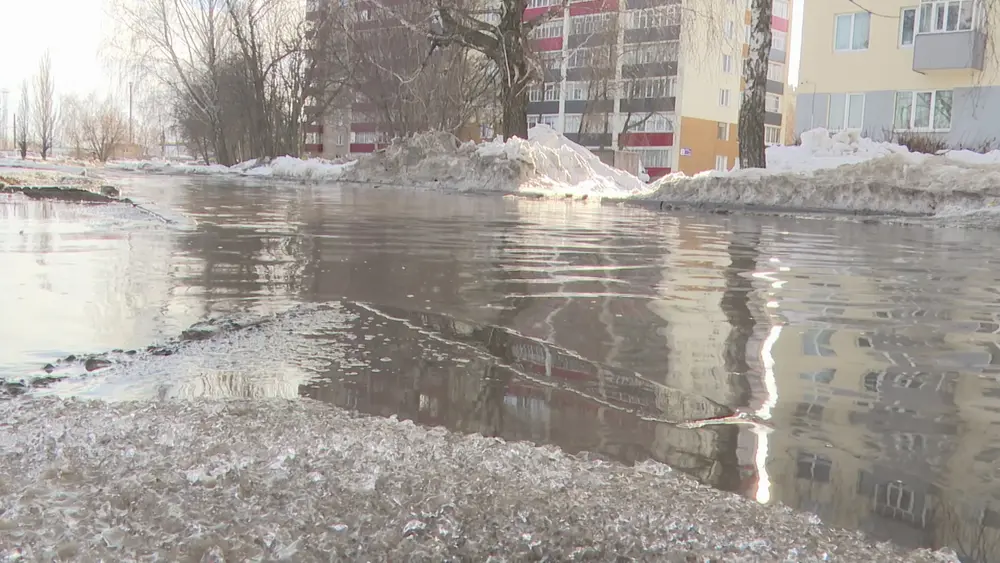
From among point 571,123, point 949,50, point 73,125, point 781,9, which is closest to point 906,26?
point 949,50

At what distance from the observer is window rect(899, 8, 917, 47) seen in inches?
1201

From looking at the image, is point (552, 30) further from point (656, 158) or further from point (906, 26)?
point (906, 26)

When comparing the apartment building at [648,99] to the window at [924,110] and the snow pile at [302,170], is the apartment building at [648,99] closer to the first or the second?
the window at [924,110]

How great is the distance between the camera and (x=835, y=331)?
3832mm

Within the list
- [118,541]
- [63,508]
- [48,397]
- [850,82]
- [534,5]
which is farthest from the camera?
[534,5]

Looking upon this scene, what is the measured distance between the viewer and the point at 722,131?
62312 mm

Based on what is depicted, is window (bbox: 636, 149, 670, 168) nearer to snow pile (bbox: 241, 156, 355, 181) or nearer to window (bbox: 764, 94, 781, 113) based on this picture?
window (bbox: 764, 94, 781, 113)

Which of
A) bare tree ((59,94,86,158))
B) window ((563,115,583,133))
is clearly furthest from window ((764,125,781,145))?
bare tree ((59,94,86,158))

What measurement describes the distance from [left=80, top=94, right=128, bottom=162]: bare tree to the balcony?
67.8 meters

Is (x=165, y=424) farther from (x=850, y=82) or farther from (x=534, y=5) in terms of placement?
(x=534, y=5)

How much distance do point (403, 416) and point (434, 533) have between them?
2.95ft

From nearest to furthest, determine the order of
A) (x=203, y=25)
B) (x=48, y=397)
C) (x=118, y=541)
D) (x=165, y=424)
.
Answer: (x=118, y=541), (x=165, y=424), (x=48, y=397), (x=203, y=25)

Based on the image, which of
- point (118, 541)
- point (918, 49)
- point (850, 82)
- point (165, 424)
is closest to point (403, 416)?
point (165, 424)

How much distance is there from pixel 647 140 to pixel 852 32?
27899 millimetres
